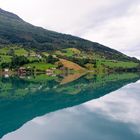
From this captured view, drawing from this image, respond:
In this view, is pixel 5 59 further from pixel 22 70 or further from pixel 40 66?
pixel 40 66

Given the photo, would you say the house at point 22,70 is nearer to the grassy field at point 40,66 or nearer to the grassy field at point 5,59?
the grassy field at point 40,66

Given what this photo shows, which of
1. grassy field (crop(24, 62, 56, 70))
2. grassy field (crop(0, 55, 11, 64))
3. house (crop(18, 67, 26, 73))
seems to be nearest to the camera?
house (crop(18, 67, 26, 73))

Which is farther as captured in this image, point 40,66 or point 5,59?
point 40,66

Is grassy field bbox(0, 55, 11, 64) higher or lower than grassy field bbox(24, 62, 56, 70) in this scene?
higher

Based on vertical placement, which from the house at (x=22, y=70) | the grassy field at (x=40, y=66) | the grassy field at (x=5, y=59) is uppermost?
the grassy field at (x=5, y=59)

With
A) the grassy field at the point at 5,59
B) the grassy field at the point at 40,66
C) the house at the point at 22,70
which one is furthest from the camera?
the grassy field at the point at 40,66

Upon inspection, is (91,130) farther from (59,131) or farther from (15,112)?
(15,112)

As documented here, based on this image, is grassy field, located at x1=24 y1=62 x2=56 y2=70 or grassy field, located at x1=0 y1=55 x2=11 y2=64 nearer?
grassy field, located at x1=0 y1=55 x2=11 y2=64

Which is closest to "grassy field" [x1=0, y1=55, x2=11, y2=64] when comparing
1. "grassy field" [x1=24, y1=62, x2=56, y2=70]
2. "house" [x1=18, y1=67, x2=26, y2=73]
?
"house" [x1=18, y1=67, x2=26, y2=73]

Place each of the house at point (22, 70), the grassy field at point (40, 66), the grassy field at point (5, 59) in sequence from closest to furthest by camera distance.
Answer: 1. the house at point (22, 70)
2. the grassy field at point (5, 59)
3. the grassy field at point (40, 66)

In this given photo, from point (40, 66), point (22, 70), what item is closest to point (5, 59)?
point (22, 70)

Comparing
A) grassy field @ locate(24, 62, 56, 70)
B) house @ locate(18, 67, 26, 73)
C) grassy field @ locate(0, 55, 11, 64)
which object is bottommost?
house @ locate(18, 67, 26, 73)

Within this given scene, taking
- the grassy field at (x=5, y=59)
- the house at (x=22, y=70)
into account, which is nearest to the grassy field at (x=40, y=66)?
the house at (x=22, y=70)

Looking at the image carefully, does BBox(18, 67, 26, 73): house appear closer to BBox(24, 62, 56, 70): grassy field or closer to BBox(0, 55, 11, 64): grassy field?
BBox(24, 62, 56, 70): grassy field
